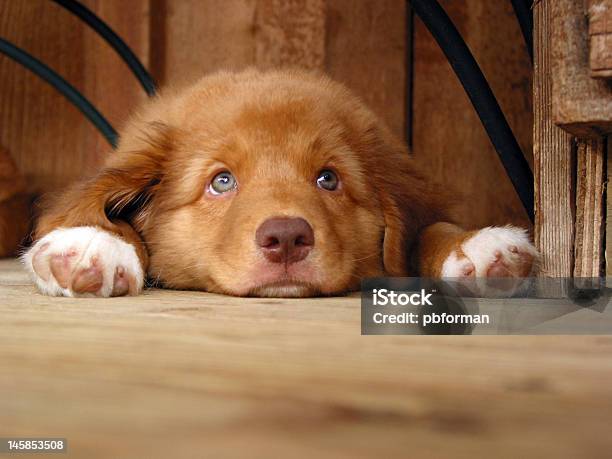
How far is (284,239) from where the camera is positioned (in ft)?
7.14

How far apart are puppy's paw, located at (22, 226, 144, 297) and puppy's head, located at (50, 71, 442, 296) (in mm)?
268

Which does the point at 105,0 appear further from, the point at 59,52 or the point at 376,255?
the point at 376,255

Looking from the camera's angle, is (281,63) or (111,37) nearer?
(111,37)

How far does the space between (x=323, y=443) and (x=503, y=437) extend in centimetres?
21

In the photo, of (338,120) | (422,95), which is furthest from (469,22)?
(338,120)

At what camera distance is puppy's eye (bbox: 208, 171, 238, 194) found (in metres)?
2.57

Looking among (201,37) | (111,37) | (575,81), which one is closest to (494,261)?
(575,81)

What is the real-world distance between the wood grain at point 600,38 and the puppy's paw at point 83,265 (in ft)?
4.46

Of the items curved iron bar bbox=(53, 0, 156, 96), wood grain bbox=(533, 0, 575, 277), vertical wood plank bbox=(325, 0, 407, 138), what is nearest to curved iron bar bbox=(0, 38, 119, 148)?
curved iron bar bbox=(53, 0, 156, 96)

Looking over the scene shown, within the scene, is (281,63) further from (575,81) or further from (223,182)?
(575,81)

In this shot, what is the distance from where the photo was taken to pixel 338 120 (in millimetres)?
2746

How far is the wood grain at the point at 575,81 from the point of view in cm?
186

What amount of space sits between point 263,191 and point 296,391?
136 cm

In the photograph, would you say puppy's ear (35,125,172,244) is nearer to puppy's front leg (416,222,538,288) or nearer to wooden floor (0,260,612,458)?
wooden floor (0,260,612,458)
